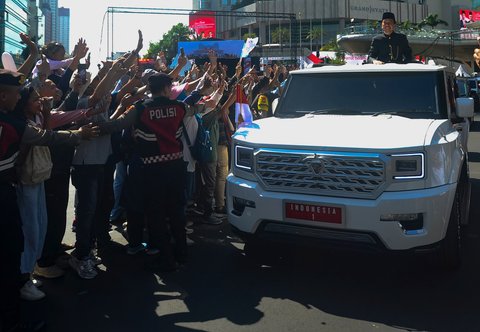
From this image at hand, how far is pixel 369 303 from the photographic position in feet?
13.3

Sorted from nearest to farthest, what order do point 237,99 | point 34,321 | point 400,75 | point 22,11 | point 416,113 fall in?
point 34,321
point 416,113
point 400,75
point 237,99
point 22,11

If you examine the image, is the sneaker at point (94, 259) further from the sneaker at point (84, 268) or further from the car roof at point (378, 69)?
the car roof at point (378, 69)

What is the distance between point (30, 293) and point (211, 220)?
297 centimetres

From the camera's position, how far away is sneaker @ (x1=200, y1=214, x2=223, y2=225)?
22.1ft

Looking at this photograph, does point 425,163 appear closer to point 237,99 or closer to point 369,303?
point 369,303

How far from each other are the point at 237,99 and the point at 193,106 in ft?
4.19

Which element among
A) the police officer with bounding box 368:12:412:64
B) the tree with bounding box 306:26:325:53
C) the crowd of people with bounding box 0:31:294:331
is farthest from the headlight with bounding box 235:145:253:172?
the tree with bounding box 306:26:325:53

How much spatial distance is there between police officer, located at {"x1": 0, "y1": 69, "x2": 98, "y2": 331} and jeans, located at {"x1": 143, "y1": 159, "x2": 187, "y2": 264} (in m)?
1.50

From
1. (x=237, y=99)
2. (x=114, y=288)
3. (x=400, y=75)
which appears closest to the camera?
(x=114, y=288)

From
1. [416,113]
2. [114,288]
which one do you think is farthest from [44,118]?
[416,113]

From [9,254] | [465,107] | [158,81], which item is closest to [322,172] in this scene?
[158,81]

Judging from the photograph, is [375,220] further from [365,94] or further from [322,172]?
[365,94]

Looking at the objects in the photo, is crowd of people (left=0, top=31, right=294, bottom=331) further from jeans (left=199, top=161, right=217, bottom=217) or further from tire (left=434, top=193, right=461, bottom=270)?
tire (left=434, top=193, right=461, bottom=270)

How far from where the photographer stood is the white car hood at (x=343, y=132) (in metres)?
4.19
